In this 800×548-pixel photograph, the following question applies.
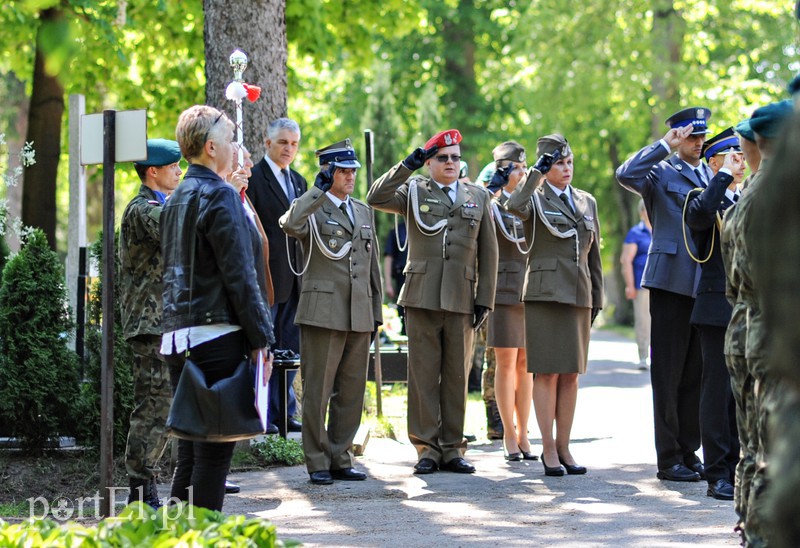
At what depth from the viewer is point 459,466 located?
904 cm

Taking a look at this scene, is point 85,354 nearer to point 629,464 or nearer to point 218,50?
point 218,50

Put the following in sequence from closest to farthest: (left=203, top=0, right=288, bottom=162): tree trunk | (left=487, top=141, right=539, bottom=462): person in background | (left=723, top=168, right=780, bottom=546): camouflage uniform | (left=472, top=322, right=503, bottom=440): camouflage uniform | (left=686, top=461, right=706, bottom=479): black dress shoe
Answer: (left=723, top=168, right=780, bottom=546): camouflage uniform → (left=686, top=461, right=706, bottom=479): black dress shoe → (left=487, top=141, right=539, bottom=462): person in background → (left=203, top=0, right=288, bottom=162): tree trunk → (left=472, top=322, right=503, bottom=440): camouflage uniform

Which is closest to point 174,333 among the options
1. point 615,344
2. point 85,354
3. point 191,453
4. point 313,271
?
point 191,453

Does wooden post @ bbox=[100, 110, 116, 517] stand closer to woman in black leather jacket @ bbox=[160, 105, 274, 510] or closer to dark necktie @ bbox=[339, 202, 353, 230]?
woman in black leather jacket @ bbox=[160, 105, 274, 510]

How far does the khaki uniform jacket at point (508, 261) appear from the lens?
1024 centimetres

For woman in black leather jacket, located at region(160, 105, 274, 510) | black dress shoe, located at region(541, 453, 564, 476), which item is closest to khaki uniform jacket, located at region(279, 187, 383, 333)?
black dress shoe, located at region(541, 453, 564, 476)

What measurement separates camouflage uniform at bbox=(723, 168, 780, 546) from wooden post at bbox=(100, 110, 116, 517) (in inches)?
119

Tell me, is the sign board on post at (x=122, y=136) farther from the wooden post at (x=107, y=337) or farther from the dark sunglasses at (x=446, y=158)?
the dark sunglasses at (x=446, y=158)

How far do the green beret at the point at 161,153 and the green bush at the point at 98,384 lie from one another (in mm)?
1770

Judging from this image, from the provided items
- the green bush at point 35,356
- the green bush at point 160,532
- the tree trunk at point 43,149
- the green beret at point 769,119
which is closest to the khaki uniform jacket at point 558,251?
the green bush at point 35,356

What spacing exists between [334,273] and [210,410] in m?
3.25

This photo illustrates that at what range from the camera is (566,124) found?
3609 centimetres

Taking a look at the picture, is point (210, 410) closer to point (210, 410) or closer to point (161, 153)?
point (210, 410)

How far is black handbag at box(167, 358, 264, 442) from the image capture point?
218 inches
